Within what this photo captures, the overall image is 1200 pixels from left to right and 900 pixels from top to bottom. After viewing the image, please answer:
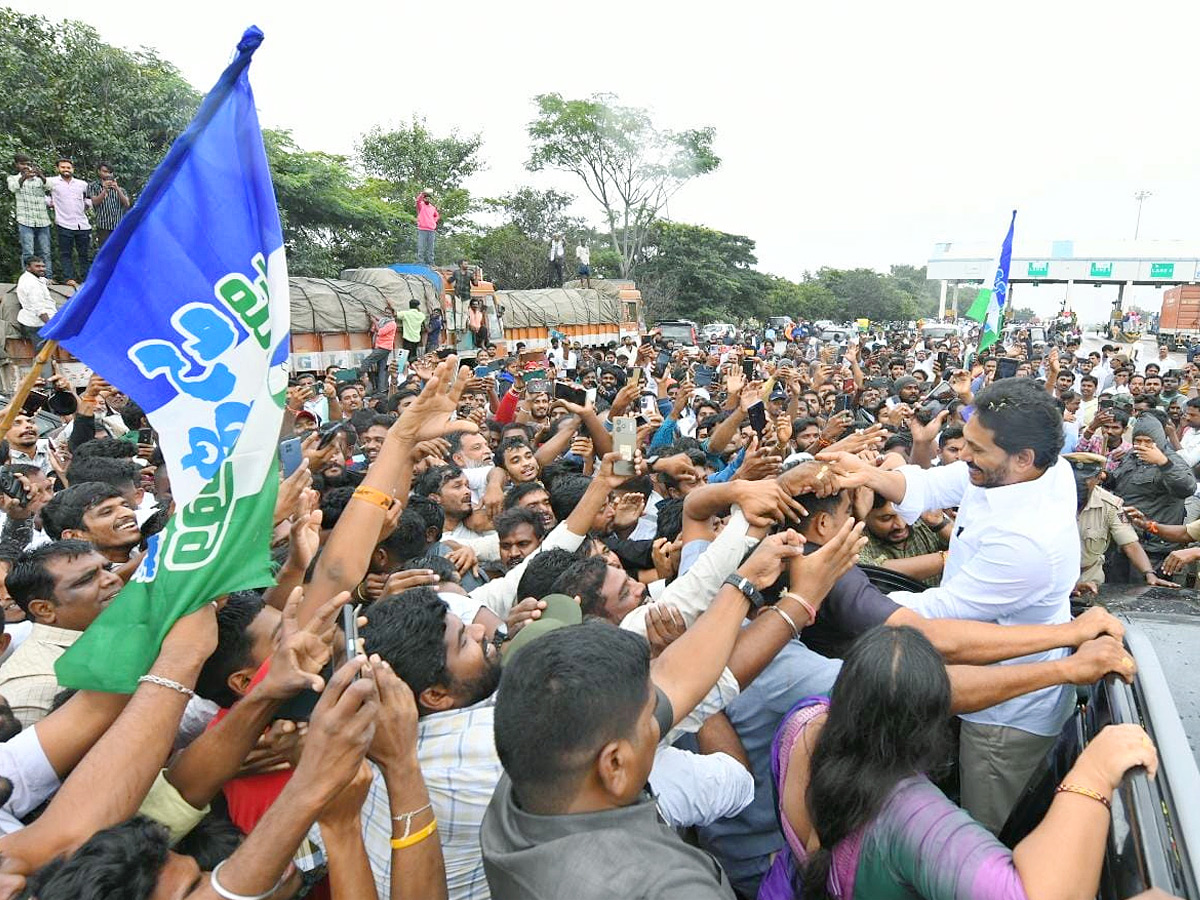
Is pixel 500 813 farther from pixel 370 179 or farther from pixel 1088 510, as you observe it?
pixel 370 179

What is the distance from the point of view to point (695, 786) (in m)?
1.94

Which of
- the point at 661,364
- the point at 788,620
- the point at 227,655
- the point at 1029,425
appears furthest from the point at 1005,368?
the point at 227,655

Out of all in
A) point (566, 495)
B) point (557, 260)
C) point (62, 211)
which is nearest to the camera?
point (566, 495)

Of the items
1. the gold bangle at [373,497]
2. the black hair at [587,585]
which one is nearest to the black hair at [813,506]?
the black hair at [587,585]

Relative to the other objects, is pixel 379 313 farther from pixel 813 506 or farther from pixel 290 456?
pixel 813 506

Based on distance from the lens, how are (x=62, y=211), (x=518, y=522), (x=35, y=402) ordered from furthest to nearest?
(x=62, y=211), (x=35, y=402), (x=518, y=522)

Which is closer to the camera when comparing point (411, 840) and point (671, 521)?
point (411, 840)

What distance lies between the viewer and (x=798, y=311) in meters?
51.9

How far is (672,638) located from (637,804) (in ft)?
3.01

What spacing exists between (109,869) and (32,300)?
1081 centimetres

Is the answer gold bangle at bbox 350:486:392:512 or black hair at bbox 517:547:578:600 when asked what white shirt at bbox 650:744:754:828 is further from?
gold bangle at bbox 350:486:392:512

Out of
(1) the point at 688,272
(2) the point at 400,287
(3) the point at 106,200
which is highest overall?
(1) the point at 688,272

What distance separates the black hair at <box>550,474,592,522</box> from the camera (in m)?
4.51

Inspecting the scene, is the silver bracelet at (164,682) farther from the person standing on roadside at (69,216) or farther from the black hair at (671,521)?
the person standing on roadside at (69,216)
